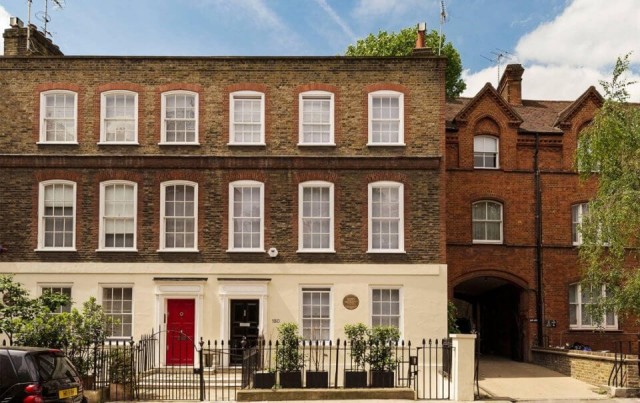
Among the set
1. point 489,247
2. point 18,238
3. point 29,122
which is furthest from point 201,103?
point 489,247

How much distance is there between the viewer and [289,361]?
19.4 meters

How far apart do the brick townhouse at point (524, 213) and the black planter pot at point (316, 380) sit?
10.5 meters

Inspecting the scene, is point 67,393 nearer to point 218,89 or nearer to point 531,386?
point 218,89

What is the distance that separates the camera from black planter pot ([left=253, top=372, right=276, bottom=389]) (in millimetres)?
18969

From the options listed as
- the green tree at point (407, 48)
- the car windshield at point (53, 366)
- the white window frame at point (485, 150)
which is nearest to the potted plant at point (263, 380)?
the car windshield at point (53, 366)

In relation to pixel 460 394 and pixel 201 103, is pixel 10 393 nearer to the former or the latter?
pixel 460 394

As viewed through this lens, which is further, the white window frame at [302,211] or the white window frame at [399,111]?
the white window frame at [399,111]

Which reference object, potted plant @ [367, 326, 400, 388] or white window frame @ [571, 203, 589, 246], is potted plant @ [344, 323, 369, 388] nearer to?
potted plant @ [367, 326, 400, 388]

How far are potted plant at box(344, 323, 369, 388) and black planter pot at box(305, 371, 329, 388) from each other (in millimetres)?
488

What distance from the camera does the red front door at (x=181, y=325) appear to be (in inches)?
952

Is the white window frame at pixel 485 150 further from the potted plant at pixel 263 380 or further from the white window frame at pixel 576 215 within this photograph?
the potted plant at pixel 263 380

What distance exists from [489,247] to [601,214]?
717cm

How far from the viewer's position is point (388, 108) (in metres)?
25.0

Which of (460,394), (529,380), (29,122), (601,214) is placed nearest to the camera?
(460,394)
